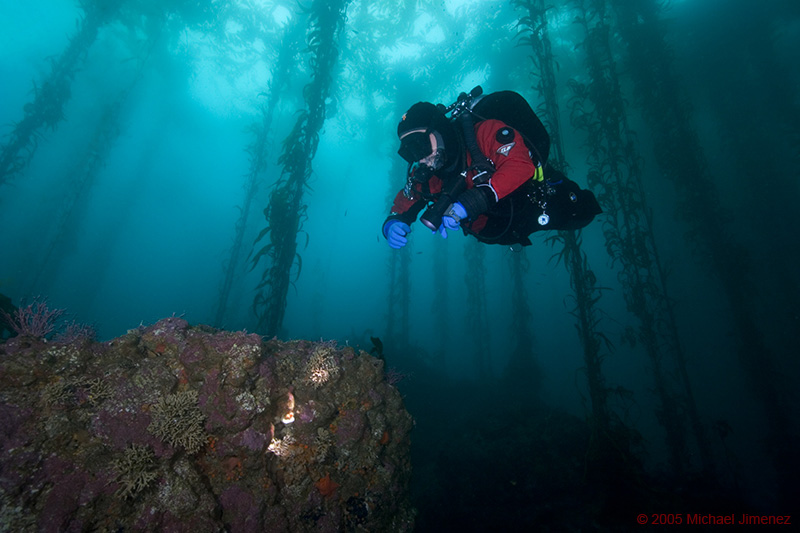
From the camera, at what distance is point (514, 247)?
178 inches

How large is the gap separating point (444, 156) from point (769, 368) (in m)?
14.0

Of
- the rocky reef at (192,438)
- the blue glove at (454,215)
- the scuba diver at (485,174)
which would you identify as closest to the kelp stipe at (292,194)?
the rocky reef at (192,438)

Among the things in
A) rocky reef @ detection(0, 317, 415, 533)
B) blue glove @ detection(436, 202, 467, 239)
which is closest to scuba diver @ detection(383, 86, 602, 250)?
blue glove @ detection(436, 202, 467, 239)

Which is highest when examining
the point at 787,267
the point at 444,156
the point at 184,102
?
the point at 184,102

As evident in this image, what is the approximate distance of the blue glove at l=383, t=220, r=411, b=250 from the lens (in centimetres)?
369

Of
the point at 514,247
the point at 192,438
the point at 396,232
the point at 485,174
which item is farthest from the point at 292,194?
the point at 192,438

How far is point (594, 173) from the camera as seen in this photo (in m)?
8.13

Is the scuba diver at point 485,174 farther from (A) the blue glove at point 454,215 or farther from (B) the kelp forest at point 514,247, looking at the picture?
(B) the kelp forest at point 514,247

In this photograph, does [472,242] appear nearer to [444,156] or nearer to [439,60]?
[439,60]

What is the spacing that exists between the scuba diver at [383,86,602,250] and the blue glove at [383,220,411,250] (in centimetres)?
1

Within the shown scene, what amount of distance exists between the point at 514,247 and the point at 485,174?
6.03 feet

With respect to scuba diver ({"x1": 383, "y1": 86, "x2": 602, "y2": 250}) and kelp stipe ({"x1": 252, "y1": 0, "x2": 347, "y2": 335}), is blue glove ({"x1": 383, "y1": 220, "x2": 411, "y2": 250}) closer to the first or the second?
scuba diver ({"x1": 383, "y1": 86, "x2": 602, "y2": 250})

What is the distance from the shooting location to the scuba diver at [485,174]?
2.87 metres

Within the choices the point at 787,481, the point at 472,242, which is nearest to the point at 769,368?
the point at 787,481
